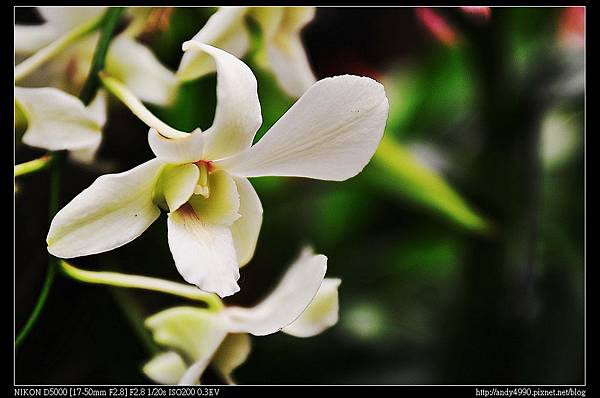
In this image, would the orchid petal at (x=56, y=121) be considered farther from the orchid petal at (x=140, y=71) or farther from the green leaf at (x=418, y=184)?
the green leaf at (x=418, y=184)

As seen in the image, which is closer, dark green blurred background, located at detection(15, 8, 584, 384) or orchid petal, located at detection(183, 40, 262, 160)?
orchid petal, located at detection(183, 40, 262, 160)

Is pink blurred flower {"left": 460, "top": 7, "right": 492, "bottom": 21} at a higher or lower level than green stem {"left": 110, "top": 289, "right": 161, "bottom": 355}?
higher

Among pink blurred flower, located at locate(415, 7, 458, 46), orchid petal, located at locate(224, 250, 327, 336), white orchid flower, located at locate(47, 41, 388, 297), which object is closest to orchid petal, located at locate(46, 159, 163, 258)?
white orchid flower, located at locate(47, 41, 388, 297)

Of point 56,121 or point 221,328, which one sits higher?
point 56,121

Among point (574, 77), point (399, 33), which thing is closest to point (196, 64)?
point (399, 33)

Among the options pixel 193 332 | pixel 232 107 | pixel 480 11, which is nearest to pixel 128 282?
pixel 193 332

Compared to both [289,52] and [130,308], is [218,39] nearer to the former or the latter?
[289,52]

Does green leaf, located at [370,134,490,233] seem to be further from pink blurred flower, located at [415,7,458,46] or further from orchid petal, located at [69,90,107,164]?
orchid petal, located at [69,90,107,164]
